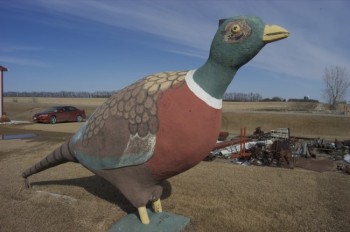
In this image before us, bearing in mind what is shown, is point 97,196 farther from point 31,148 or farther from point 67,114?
point 67,114

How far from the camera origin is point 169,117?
3.61 m

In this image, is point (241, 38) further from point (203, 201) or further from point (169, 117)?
point (203, 201)

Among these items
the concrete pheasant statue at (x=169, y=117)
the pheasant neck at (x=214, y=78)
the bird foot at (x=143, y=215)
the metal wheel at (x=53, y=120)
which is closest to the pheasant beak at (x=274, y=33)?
the concrete pheasant statue at (x=169, y=117)

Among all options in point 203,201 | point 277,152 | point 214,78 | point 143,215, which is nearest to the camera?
point 214,78

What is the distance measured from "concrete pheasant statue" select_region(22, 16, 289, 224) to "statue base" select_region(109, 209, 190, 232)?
0.97 feet

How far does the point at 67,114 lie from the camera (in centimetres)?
2364

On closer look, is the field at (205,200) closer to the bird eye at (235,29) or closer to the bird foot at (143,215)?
the bird foot at (143,215)

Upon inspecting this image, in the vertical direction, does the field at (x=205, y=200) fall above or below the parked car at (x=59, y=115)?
below

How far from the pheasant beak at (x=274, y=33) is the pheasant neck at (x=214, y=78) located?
457mm

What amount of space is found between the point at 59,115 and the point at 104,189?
18146 millimetres

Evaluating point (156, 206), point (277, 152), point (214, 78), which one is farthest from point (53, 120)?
point (214, 78)

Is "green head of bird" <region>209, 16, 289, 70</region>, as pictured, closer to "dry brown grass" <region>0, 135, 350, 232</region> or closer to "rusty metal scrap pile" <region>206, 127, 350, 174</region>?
"dry brown grass" <region>0, 135, 350, 232</region>

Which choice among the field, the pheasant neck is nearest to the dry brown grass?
the field

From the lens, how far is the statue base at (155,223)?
4230 millimetres
